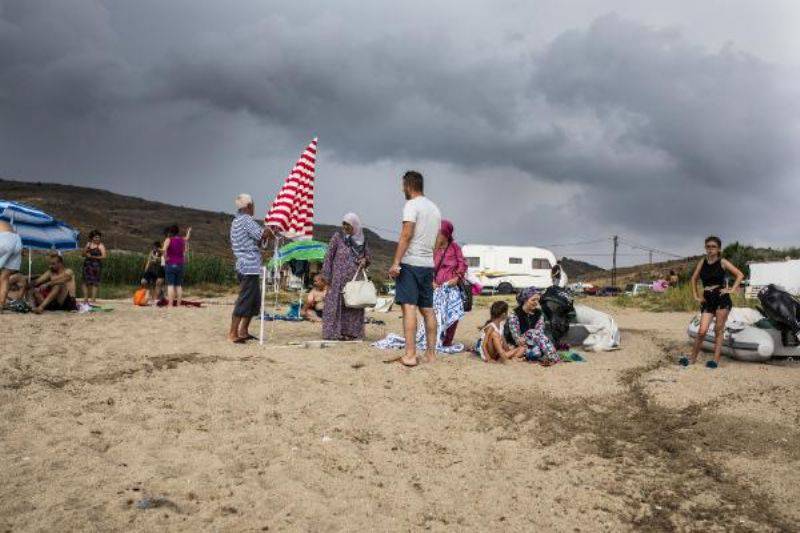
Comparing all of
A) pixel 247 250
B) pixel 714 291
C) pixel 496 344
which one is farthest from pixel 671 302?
pixel 247 250

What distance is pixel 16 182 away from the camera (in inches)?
3381

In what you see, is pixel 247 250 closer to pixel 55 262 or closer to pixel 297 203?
pixel 297 203

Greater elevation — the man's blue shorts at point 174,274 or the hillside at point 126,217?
the hillside at point 126,217

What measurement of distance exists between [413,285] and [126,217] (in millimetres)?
73818

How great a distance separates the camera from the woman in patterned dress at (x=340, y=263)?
26.5 ft

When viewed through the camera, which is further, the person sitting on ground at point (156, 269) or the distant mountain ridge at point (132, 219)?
the distant mountain ridge at point (132, 219)

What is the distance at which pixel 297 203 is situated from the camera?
8.42m

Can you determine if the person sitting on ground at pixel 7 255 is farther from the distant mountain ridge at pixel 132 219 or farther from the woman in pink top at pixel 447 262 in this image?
the distant mountain ridge at pixel 132 219

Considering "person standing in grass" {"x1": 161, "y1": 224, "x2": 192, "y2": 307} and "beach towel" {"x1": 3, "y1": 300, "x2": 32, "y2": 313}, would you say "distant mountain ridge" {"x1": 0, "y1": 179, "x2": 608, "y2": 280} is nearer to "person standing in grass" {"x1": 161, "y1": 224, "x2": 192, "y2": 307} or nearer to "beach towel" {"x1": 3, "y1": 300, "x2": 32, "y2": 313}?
"person standing in grass" {"x1": 161, "y1": 224, "x2": 192, "y2": 307}

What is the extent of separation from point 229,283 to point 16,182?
76.0 m

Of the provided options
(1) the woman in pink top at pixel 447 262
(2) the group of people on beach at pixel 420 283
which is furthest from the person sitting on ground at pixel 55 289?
(1) the woman in pink top at pixel 447 262

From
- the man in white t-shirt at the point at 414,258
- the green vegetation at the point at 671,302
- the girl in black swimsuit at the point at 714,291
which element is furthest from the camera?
the green vegetation at the point at 671,302

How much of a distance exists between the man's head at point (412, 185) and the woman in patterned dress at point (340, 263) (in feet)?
3.83

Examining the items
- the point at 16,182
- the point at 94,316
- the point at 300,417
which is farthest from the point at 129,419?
the point at 16,182
